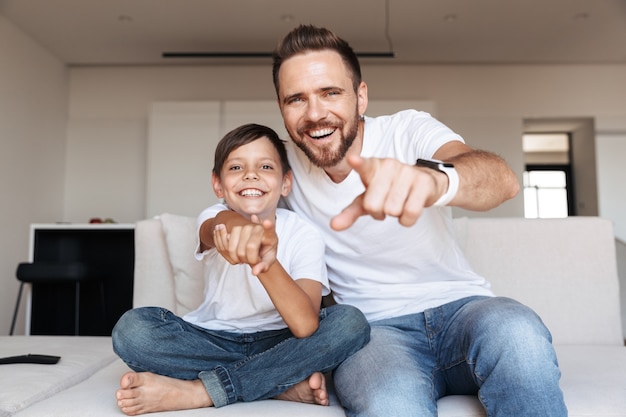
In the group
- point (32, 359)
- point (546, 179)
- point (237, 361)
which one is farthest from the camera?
point (546, 179)

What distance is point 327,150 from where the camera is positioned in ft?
4.70

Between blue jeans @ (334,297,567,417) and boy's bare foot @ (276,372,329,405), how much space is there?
0.12 feet

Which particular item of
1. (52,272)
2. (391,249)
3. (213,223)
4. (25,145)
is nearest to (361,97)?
(391,249)

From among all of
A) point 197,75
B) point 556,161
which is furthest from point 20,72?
point 556,161

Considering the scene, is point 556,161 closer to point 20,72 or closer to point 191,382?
point 20,72

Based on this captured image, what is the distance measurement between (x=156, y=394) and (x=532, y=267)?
129 cm

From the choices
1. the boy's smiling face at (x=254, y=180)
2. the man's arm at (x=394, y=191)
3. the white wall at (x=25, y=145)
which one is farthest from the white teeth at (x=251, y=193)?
the white wall at (x=25, y=145)

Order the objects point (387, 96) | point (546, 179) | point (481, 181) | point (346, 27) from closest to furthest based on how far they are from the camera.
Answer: point (481, 181) < point (346, 27) < point (387, 96) < point (546, 179)

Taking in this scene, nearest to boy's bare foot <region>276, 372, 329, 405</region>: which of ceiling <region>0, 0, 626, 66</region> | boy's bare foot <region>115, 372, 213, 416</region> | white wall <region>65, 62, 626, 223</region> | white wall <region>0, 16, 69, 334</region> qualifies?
boy's bare foot <region>115, 372, 213, 416</region>

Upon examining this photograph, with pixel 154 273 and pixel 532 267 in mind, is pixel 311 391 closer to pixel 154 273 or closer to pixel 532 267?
pixel 154 273

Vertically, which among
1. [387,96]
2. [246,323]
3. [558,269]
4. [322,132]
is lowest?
[246,323]

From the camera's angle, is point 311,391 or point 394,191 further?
point 311,391

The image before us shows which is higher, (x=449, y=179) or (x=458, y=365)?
(x=449, y=179)

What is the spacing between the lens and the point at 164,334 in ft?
4.15
